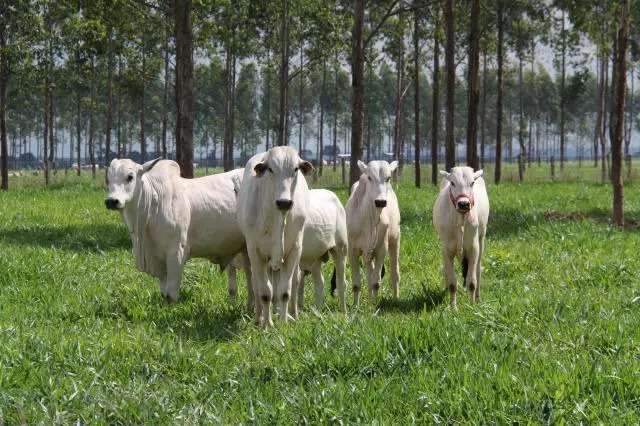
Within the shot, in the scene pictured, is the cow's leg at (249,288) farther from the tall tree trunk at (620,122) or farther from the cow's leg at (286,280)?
the tall tree trunk at (620,122)

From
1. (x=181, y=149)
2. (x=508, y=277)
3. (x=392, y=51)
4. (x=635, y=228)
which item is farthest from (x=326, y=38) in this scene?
(x=508, y=277)

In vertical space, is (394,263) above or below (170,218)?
below

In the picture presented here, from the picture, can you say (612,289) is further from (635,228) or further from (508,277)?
(635,228)

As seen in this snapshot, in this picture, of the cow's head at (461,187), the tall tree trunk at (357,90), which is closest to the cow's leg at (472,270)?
the cow's head at (461,187)

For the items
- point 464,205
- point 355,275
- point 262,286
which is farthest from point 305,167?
point 355,275

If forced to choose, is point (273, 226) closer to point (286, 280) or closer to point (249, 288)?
point (286, 280)

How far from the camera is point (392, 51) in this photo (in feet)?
124

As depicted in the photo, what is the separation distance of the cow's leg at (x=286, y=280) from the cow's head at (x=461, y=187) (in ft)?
6.43

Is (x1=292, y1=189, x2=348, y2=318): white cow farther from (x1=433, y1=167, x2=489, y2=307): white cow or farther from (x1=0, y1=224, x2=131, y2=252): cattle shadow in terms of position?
(x1=0, y1=224, x2=131, y2=252): cattle shadow

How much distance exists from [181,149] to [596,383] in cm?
1215

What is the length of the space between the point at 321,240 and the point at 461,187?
1683 mm

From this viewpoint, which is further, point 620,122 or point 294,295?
point 620,122

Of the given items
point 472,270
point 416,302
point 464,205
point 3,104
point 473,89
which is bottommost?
point 416,302

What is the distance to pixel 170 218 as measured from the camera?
26.9 feet
